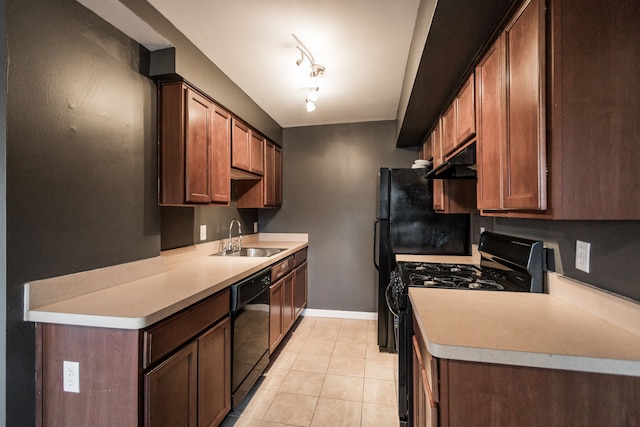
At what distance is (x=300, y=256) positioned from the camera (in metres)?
3.40

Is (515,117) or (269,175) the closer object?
(515,117)

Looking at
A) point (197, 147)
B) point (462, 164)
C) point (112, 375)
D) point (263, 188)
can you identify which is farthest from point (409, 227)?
point (112, 375)

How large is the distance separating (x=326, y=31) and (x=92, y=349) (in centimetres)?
208

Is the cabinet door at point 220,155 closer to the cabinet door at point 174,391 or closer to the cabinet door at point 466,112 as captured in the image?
the cabinet door at point 174,391

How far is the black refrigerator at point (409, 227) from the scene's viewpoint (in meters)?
2.65

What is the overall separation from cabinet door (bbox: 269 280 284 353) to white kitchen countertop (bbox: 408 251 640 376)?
1.47m

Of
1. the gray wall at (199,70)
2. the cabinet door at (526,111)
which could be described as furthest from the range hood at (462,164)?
the gray wall at (199,70)

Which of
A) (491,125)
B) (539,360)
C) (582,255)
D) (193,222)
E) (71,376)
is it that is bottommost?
(71,376)

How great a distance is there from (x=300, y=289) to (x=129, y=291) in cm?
212

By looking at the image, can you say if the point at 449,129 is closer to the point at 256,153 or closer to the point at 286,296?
the point at 256,153

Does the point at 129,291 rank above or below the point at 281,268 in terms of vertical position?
above

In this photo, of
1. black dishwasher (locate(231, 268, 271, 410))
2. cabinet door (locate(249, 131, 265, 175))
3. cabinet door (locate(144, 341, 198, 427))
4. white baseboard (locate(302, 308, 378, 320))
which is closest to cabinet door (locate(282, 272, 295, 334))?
black dishwasher (locate(231, 268, 271, 410))

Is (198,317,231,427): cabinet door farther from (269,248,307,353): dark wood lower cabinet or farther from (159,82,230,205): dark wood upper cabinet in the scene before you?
(159,82,230,205): dark wood upper cabinet

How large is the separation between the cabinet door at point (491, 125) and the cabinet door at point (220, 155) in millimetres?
1792
